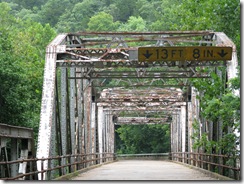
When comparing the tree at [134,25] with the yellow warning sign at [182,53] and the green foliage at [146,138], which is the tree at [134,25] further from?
the yellow warning sign at [182,53]

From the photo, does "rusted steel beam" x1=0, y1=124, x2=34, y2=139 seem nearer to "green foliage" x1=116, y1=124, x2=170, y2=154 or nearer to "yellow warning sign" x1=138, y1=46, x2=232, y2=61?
"yellow warning sign" x1=138, y1=46, x2=232, y2=61

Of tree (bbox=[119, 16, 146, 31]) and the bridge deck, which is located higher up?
tree (bbox=[119, 16, 146, 31])

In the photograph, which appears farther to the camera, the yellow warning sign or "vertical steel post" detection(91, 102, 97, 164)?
"vertical steel post" detection(91, 102, 97, 164)

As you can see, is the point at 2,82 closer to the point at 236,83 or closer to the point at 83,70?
the point at 83,70

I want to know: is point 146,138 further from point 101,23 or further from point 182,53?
point 182,53

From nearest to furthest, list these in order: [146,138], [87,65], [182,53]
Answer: [182,53], [87,65], [146,138]

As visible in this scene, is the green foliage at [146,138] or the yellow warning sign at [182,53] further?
the green foliage at [146,138]

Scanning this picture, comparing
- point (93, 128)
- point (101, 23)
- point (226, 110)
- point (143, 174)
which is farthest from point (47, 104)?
point (101, 23)

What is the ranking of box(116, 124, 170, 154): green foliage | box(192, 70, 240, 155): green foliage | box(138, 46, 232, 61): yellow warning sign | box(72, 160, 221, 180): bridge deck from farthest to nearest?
box(116, 124, 170, 154): green foliage
box(72, 160, 221, 180): bridge deck
box(138, 46, 232, 61): yellow warning sign
box(192, 70, 240, 155): green foliage

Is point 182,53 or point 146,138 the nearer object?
point 182,53

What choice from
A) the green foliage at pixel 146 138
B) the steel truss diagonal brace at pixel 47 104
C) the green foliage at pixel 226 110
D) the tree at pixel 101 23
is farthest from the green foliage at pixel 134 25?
the green foliage at pixel 226 110

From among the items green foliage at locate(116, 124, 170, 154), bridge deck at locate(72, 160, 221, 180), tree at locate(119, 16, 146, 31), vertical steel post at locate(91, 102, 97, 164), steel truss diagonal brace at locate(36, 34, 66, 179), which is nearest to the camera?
steel truss diagonal brace at locate(36, 34, 66, 179)

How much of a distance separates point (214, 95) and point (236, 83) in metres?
4.87

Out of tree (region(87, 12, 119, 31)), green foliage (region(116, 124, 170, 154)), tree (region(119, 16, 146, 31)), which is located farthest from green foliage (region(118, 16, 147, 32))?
green foliage (region(116, 124, 170, 154))
